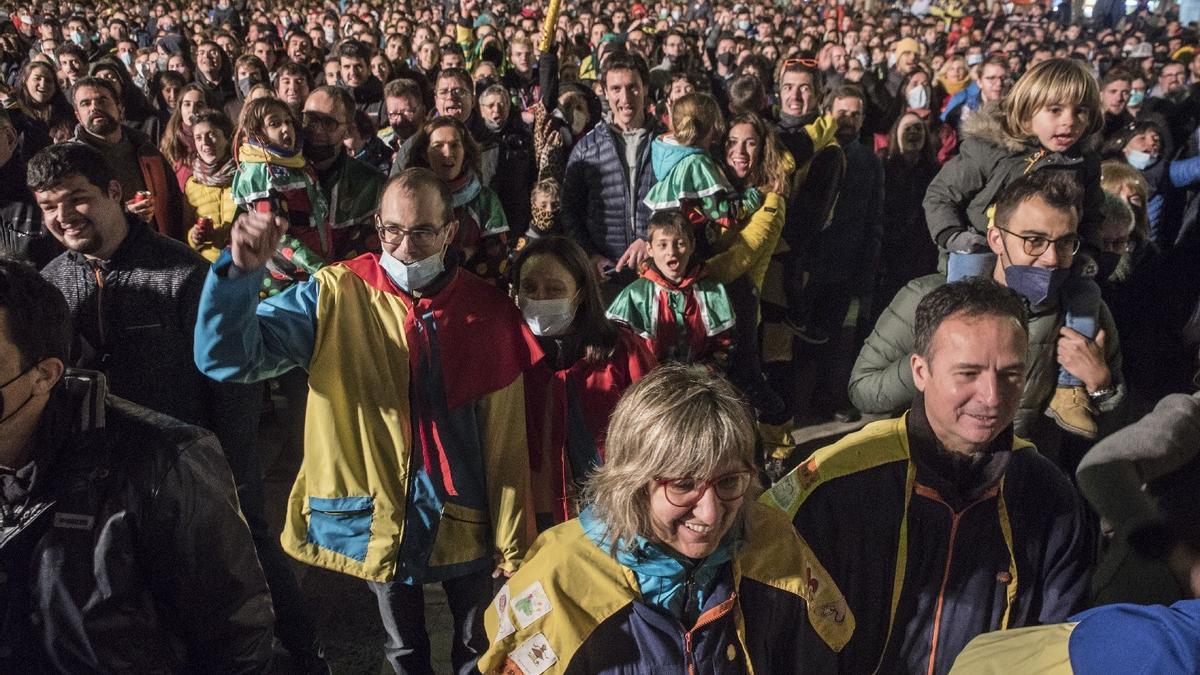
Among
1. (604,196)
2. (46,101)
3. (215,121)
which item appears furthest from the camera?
(46,101)

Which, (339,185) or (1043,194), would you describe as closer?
(1043,194)

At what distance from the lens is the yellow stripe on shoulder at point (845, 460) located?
209 centimetres

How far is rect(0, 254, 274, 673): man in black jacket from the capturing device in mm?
1663

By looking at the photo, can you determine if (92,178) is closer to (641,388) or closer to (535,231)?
(641,388)

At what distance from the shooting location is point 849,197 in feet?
17.7

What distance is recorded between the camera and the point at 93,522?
1.68 metres

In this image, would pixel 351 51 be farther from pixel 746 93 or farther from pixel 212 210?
pixel 746 93

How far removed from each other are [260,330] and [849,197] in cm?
394

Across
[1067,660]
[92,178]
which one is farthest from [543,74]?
[1067,660]

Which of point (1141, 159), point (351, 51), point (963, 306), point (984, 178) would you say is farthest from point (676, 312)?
point (351, 51)

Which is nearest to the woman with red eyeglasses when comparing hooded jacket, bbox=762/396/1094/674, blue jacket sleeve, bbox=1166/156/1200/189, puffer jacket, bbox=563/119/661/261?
hooded jacket, bbox=762/396/1094/674

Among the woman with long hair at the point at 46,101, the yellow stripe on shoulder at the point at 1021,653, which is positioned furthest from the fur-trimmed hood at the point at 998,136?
the woman with long hair at the point at 46,101

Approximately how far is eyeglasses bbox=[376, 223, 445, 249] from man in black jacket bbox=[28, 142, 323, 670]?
72cm

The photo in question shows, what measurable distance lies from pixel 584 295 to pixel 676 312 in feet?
3.07
